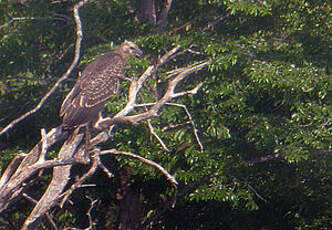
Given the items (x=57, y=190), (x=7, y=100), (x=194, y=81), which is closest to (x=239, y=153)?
(x=194, y=81)

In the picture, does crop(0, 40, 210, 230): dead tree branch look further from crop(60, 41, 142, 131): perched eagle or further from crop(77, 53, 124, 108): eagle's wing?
crop(77, 53, 124, 108): eagle's wing

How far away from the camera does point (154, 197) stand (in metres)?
9.20

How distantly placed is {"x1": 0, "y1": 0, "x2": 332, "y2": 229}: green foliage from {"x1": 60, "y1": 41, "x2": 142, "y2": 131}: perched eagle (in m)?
0.55

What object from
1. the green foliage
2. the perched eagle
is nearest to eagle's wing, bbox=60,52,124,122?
the perched eagle

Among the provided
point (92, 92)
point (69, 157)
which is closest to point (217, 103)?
point (92, 92)

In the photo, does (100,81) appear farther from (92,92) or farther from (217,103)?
(217,103)

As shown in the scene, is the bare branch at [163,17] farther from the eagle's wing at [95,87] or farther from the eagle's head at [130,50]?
the eagle's wing at [95,87]

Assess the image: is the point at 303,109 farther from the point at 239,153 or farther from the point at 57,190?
the point at 57,190

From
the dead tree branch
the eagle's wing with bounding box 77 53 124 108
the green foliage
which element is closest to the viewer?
the dead tree branch

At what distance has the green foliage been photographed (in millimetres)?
7297

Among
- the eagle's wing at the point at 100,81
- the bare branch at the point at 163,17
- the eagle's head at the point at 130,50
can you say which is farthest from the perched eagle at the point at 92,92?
the bare branch at the point at 163,17

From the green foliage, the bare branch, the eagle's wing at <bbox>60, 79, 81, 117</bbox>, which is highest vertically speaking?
the eagle's wing at <bbox>60, 79, 81, 117</bbox>

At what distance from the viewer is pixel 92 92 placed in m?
6.38

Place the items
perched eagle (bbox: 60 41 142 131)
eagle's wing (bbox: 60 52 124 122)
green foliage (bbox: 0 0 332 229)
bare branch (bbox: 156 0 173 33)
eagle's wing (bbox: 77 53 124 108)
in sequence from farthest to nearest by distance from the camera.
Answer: bare branch (bbox: 156 0 173 33) → green foliage (bbox: 0 0 332 229) → eagle's wing (bbox: 77 53 124 108) → eagle's wing (bbox: 60 52 124 122) → perched eagle (bbox: 60 41 142 131)
